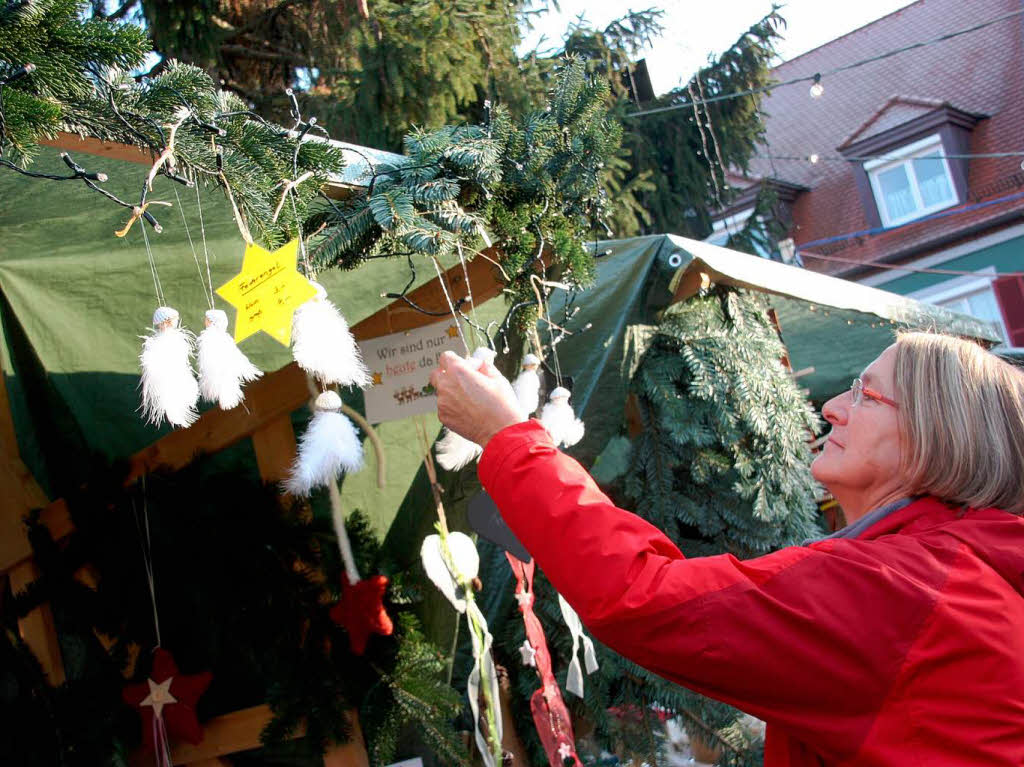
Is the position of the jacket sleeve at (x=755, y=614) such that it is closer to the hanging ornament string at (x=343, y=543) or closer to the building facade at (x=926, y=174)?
the hanging ornament string at (x=343, y=543)

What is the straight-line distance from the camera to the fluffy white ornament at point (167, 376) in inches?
68.9

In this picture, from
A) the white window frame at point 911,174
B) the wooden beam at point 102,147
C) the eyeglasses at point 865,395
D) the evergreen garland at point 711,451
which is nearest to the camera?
the eyeglasses at point 865,395

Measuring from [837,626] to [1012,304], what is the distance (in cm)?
1415

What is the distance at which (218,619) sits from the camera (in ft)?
9.23

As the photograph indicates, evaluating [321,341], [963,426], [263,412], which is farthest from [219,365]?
[963,426]

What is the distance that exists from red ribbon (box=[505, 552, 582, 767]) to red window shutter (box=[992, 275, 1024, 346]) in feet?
42.3

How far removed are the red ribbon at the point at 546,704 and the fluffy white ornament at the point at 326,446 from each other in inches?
25.8

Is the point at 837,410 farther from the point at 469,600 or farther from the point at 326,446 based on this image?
the point at 469,600

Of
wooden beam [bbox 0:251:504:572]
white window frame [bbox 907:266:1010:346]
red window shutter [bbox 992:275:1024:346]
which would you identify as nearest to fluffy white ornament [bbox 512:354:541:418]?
wooden beam [bbox 0:251:504:572]

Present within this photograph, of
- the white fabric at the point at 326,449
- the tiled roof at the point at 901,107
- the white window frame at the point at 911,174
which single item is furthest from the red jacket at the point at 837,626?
the white window frame at the point at 911,174

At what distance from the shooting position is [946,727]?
3.76ft

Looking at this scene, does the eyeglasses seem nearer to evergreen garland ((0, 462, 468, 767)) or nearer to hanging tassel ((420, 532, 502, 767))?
hanging tassel ((420, 532, 502, 767))

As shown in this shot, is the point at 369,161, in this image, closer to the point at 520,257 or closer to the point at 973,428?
the point at 520,257

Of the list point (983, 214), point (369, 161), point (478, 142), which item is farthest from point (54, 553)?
point (983, 214)
